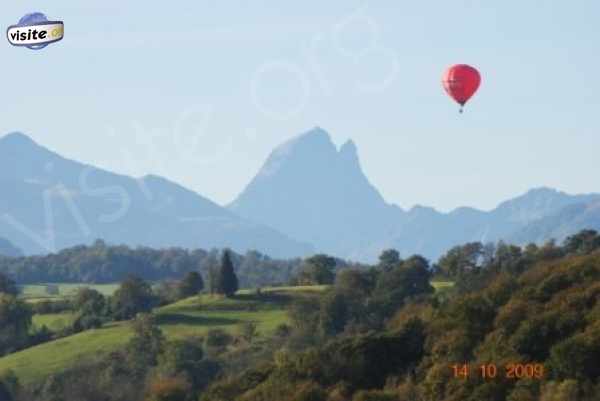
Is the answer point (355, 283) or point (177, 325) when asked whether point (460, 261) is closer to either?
point (355, 283)

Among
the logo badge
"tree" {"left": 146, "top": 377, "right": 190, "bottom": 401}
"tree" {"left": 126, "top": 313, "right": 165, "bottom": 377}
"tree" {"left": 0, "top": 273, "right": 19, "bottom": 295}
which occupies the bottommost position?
"tree" {"left": 146, "top": 377, "right": 190, "bottom": 401}

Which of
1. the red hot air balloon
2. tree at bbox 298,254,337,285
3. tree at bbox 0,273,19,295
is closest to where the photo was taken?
the red hot air balloon

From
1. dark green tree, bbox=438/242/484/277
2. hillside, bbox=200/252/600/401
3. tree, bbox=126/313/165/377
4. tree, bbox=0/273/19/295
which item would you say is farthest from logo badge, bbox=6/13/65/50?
tree, bbox=0/273/19/295

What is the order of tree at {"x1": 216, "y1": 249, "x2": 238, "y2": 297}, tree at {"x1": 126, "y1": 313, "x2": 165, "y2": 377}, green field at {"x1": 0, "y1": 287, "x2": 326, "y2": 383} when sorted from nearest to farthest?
1. tree at {"x1": 126, "y1": 313, "x2": 165, "y2": 377}
2. green field at {"x1": 0, "y1": 287, "x2": 326, "y2": 383}
3. tree at {"x1": 216, "y1": 249, "x2": 238, "y2": 297}

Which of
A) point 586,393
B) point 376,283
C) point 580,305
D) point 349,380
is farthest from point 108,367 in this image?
point 586,393

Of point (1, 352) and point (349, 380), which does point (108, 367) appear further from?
point (349, 380)

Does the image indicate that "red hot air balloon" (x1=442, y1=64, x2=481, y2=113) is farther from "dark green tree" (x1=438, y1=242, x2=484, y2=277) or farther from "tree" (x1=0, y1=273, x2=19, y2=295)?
"tree" (x1=0, y1=273, x2=19, y2=295)

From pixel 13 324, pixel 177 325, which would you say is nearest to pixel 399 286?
pixel 177 325

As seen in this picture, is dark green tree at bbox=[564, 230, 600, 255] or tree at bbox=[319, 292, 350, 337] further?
dark green tree at bbox=[564, 230, 600, 255]
